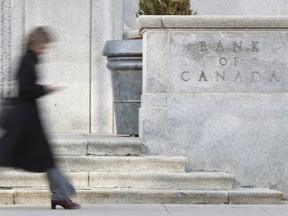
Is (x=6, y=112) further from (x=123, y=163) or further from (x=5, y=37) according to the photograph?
(x=5, y=37)

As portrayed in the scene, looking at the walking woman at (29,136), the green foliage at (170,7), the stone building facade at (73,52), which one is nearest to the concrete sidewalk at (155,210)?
the walking woman at (29,136)

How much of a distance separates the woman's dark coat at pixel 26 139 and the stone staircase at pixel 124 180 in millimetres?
1242

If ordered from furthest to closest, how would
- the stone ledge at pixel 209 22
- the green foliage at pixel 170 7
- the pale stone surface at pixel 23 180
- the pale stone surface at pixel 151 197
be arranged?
the green foliage at pixel 170 7
the stone ledge at pixel 209 22
the pale stone surface at pixel 23 180
the pale stone surface at pixel 151 197

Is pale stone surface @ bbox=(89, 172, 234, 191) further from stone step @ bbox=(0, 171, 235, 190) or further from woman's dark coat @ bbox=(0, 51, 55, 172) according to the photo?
woman's dark coat @ bbox=(0, 51, 55, 172)

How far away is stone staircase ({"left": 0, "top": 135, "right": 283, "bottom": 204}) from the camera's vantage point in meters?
9.48

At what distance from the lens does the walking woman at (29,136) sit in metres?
8.16

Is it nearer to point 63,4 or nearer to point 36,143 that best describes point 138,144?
point 36,143

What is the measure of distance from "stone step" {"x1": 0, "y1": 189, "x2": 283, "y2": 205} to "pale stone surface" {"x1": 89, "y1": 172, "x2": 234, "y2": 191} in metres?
0.17

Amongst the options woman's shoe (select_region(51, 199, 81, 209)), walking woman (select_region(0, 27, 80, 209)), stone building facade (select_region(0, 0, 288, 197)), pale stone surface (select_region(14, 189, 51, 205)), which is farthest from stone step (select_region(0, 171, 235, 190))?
stone building facade (select_region(0, 0, 288, 197))

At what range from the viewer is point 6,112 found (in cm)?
827

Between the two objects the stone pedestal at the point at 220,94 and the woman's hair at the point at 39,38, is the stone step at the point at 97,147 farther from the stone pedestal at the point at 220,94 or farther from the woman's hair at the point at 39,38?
the woman's hair at the point at 39,38

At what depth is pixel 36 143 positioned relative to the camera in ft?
26.8

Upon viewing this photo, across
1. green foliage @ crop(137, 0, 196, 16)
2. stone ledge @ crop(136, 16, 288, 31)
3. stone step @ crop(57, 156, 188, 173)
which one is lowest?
stone step @ crop(57, 156, 188, 173)

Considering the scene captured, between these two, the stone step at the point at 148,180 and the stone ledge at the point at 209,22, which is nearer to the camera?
the stone step at the point at 148,180
